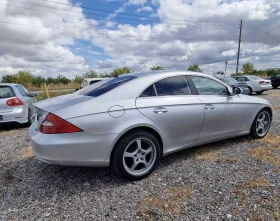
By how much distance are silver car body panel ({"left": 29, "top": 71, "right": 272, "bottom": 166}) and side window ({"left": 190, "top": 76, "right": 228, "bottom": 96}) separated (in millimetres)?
102

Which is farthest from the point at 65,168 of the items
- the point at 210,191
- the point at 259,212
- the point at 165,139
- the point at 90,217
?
the point at 259,212

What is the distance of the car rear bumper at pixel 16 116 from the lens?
6312mm

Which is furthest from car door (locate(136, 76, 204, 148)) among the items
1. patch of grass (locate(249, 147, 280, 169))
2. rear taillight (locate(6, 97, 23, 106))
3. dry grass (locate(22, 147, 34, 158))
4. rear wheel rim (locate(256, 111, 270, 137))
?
rear taillight (locate(6, 97, 23, 106))

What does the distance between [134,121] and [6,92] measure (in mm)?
5160

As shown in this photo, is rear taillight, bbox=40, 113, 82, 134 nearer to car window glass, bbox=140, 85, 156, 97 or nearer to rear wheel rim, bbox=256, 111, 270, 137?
car window glass, bbox=140, 85, 156, 97

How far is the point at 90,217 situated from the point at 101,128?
0.97 meters

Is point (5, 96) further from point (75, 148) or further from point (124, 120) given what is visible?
point (124, 120)

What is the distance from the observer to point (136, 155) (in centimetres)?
310

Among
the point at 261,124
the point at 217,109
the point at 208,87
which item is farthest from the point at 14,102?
the point at 261,124

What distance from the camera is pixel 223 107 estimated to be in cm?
393

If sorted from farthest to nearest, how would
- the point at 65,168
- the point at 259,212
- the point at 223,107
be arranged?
the point at 223,107 → the point at 65,168 → the point at 259,212

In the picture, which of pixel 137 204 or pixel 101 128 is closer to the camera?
pixel 137 204

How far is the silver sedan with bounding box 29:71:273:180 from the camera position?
2.75 metres

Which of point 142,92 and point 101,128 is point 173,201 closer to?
point 101,128
